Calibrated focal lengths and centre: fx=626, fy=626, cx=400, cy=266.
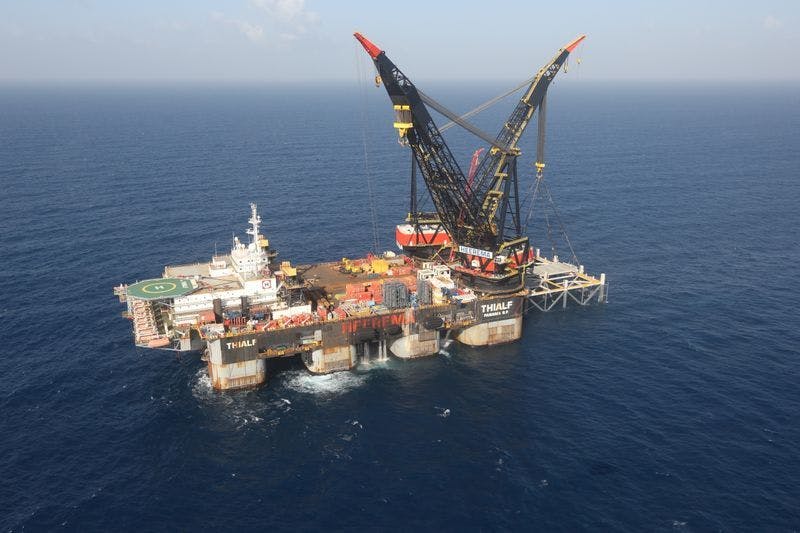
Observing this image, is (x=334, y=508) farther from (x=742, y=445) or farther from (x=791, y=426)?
Answer: (x=791, y=426)

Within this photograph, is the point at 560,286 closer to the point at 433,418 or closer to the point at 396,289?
the point at 396,289

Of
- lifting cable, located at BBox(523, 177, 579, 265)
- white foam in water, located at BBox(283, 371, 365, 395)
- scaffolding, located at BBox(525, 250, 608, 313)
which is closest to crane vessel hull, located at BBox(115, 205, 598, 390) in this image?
white foam in water, located at BBox(283, 371, 365, 395)

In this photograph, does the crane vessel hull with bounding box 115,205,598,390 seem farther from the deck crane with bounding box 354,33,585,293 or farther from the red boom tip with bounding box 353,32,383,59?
the red boom tip with bounding box 353,32,383,59

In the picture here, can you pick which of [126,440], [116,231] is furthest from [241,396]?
[116,231]

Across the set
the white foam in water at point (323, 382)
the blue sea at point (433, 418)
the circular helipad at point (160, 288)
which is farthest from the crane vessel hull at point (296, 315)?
the blue sea at point (433, 418)

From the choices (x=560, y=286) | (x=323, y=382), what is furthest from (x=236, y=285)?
(x=560, y=286)

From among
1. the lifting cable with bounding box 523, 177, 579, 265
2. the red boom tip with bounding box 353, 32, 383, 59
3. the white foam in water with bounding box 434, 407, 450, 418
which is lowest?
the white foam in water with bounding box 434, 407, 450, 418
